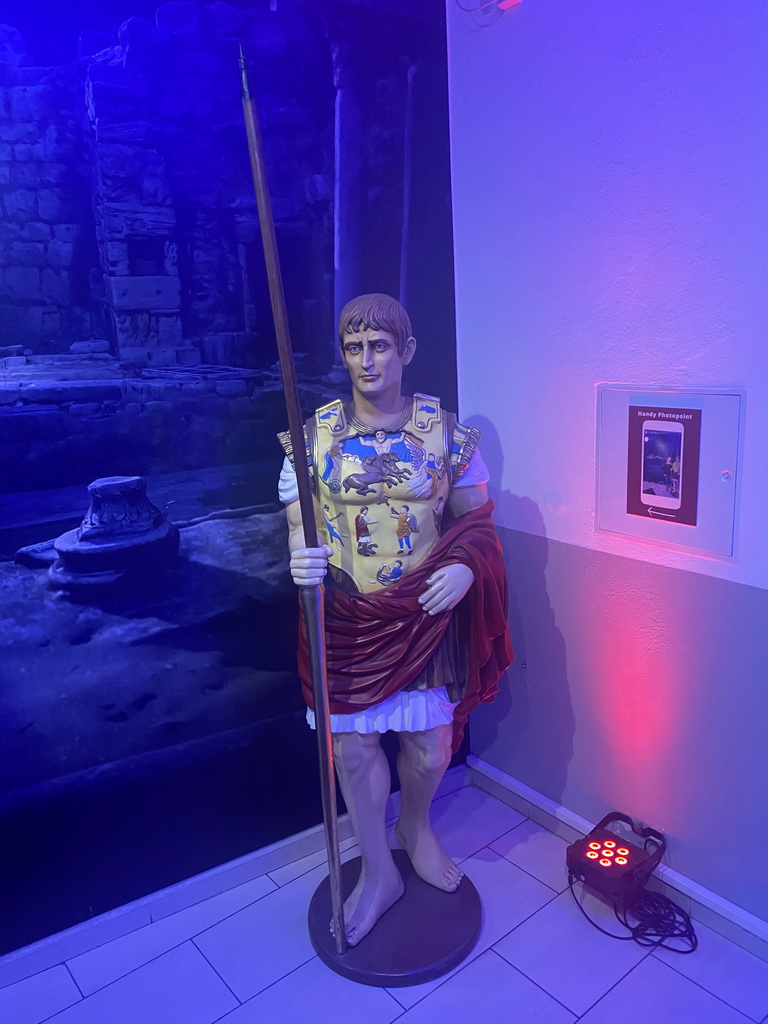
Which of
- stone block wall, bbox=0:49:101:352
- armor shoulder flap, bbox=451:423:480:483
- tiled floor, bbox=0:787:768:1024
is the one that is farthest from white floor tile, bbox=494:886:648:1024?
stone block wall, bbox=0:49:101:352

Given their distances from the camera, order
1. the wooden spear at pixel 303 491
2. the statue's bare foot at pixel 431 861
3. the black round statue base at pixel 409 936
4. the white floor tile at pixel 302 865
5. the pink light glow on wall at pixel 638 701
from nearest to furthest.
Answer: the wooden spear at pixel 303 491 < the black round statue base at pixel 409 936 < the pink light glow on wall at pixel 638 701 < the statue's bare foot at pixel 431 861 < the white floor tile at pixel 302 865

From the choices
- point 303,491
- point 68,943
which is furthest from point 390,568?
point 68,943

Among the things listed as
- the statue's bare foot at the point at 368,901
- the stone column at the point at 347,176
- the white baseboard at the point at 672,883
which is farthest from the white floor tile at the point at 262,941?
the stone column at the point at 347,176

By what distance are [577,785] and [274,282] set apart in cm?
164

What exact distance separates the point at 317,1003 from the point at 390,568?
1018 millimetres

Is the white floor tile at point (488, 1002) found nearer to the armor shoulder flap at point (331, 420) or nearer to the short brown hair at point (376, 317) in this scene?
the armor shoulder flap at point (331, 420)

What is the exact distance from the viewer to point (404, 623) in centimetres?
171

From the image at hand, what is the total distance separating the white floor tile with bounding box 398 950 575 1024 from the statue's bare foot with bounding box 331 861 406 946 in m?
0.22

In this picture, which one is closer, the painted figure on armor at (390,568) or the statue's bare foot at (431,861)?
the painted figure on armor at (390,568)

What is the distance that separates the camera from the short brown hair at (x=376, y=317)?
1622 mm

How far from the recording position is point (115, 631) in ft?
6.05

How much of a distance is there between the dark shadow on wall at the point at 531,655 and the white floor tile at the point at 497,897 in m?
0.27

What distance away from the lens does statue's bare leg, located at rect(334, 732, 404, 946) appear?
1.78m

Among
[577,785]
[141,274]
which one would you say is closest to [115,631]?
[141,274]
